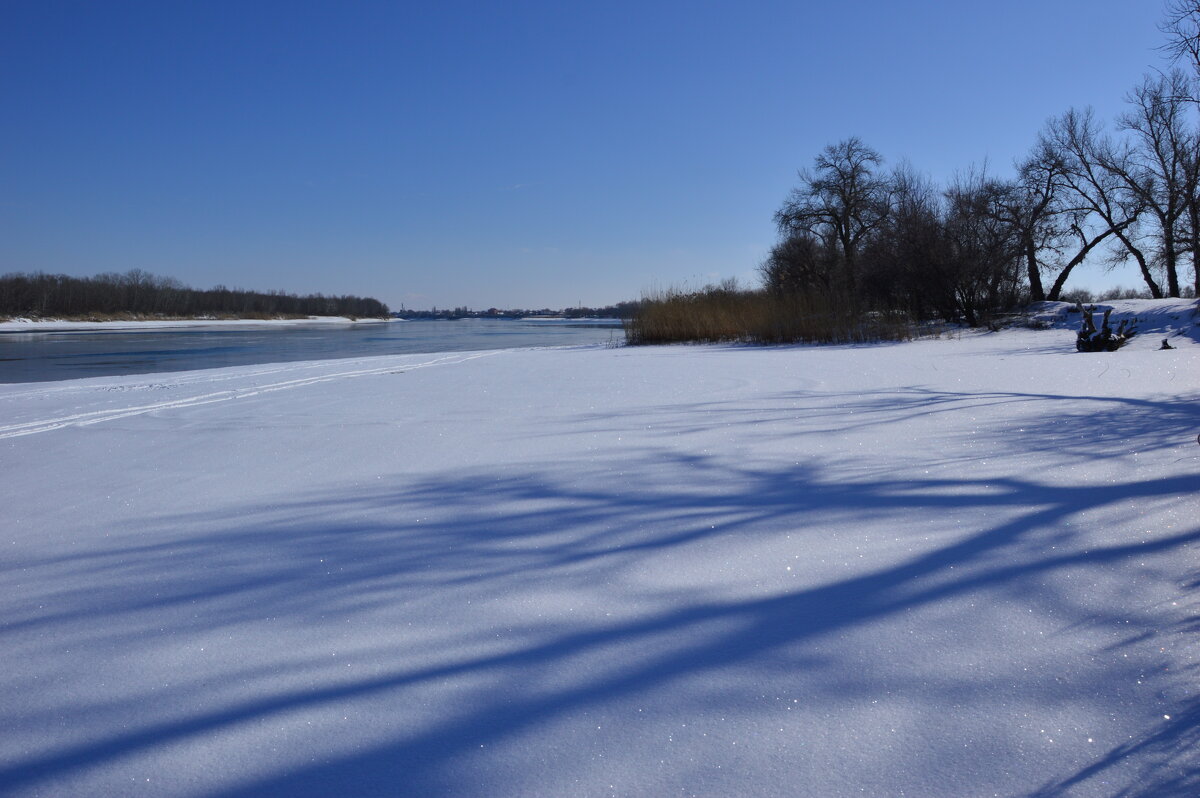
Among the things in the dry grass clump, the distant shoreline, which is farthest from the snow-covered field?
the distant shoreline

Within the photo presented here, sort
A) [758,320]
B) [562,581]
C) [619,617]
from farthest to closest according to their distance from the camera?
[758,320]
[562,581]
[619,617]

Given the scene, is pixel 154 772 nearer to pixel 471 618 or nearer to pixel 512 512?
pixel 471 618

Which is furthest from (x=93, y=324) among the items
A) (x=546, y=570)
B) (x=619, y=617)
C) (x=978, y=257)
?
(x=619, y=617)

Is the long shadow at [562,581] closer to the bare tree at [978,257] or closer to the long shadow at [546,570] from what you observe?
the long shadow at [546,570]

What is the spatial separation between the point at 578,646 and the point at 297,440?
3.08 metres

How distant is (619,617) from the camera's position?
5.16 ft

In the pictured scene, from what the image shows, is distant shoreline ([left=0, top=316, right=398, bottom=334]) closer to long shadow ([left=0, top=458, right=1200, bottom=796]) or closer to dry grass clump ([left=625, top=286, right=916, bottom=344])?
dry grass clump ([left=625, top=286, right=916, bottom=344])

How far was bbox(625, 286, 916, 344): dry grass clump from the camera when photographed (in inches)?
552

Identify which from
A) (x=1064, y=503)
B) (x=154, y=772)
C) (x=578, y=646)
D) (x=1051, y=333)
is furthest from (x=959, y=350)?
(x=154, y=772)

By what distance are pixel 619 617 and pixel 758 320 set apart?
14052 millimetres

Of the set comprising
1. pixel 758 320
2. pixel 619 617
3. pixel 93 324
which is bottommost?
pixel 619 617

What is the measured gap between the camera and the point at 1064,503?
2207 mm

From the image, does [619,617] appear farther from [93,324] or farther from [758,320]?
[93,324]

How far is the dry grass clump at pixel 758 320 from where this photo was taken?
46.0ft
